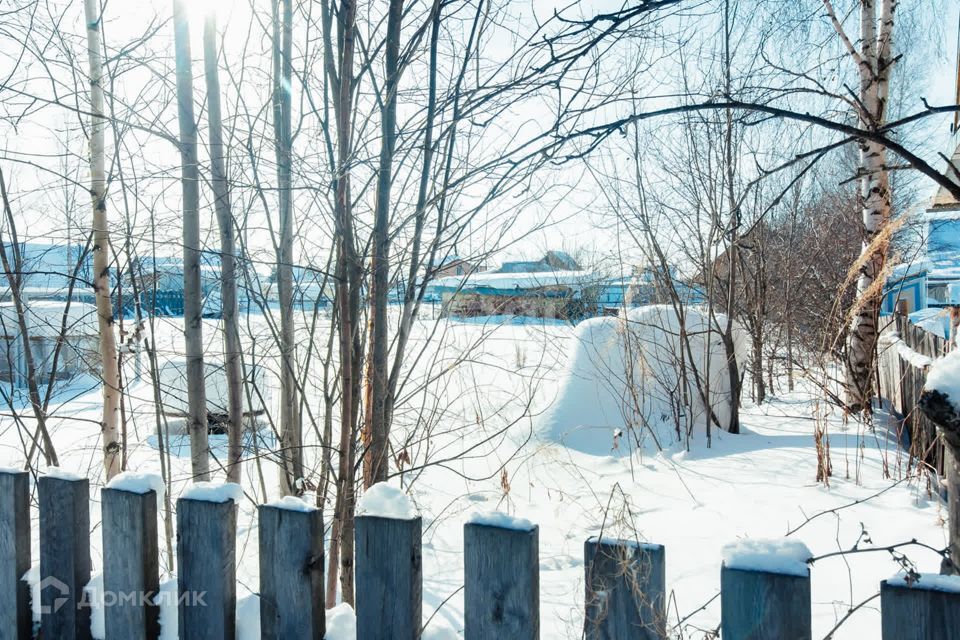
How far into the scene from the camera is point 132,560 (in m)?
1.28

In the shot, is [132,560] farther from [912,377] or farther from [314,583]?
[912,377]

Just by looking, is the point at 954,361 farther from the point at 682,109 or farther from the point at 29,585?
the point at 29,585

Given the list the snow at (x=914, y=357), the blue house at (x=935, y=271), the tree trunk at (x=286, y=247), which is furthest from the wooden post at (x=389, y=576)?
the blue house at (x=935, y=271)

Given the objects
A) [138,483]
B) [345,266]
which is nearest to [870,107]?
[345,266]

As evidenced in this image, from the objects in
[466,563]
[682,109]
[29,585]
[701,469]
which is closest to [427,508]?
[701,469]

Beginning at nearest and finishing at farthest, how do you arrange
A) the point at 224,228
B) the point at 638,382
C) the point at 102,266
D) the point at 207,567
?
the point at 207,567
the point at 224,228
the point at 102,266
the point at 638,382

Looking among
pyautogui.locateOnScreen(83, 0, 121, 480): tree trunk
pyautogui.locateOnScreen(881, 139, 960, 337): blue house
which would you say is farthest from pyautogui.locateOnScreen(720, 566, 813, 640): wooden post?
pyautogui.locateOnScreen(881, 139, 960, 337): blue house

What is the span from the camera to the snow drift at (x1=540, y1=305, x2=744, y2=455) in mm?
4906

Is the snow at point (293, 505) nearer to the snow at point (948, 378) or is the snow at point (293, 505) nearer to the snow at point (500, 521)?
the snow at point (500, 521)

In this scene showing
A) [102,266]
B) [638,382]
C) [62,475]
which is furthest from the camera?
[638,382]

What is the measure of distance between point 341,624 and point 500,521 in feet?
1.46

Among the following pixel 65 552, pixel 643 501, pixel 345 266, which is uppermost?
pixel 345 266

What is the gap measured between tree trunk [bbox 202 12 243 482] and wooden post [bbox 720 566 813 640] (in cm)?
136

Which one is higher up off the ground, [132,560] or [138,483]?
[138,483]
